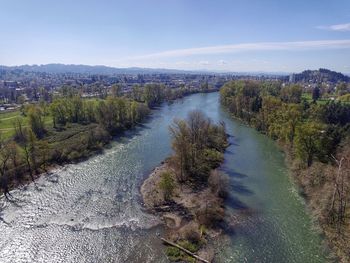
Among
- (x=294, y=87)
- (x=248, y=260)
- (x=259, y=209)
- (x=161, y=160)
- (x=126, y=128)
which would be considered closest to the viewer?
(x=248, y=260)

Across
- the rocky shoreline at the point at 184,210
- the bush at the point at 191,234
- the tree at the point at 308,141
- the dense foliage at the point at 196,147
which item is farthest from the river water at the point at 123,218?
the tree at the point at 308,141

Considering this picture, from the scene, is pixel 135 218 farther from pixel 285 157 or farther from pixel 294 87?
pixel 294 87

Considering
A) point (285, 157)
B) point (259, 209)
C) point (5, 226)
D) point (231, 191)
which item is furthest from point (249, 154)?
point (5, 226)

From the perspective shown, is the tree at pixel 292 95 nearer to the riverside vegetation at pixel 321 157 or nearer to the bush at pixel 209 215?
the riverside vegetation at pixel 321 157

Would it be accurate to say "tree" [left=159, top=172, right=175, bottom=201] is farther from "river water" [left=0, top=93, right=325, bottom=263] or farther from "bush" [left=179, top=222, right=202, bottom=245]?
"bush" [left=179, top=222, right=202, bottom=245]

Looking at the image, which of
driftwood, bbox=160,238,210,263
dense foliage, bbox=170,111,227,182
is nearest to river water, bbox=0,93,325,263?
driftwood, bbox=160,238,210,263

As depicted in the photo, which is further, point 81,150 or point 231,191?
point 81,150

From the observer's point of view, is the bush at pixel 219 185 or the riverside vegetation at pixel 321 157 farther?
the bush at pixel 219 185

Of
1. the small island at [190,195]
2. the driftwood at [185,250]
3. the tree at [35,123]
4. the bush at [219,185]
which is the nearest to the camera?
the driftwood at [185,250]
